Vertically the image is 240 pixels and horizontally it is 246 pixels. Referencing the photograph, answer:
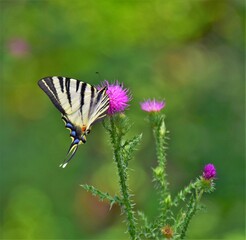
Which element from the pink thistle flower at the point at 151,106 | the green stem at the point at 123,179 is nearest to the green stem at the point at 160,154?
the pink thistle flower at the point at 151,106

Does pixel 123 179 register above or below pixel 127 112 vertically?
below

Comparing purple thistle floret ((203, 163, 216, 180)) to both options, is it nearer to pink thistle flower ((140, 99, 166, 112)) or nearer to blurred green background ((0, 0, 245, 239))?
pink thistle flower ((140, 99, 166, 112))

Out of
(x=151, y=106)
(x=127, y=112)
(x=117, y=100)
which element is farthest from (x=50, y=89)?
(x=127, y=112)

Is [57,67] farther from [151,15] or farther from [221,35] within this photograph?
[221,35]

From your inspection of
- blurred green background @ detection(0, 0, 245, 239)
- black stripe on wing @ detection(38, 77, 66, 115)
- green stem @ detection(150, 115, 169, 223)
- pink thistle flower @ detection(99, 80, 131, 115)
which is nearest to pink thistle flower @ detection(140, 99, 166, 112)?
green stem @ detection(150, 115, 169, 223)

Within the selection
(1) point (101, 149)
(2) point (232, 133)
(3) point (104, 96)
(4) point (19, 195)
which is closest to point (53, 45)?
(1) point (101, 149)

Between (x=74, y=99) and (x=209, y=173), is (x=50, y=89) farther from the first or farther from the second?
(x=209, y=173)

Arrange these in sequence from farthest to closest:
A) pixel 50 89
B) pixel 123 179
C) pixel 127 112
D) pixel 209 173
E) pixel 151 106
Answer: pixel 127 112 → pixel 151 106 → pixel 50 89 → pixel 209 173 → pixel 123 179
